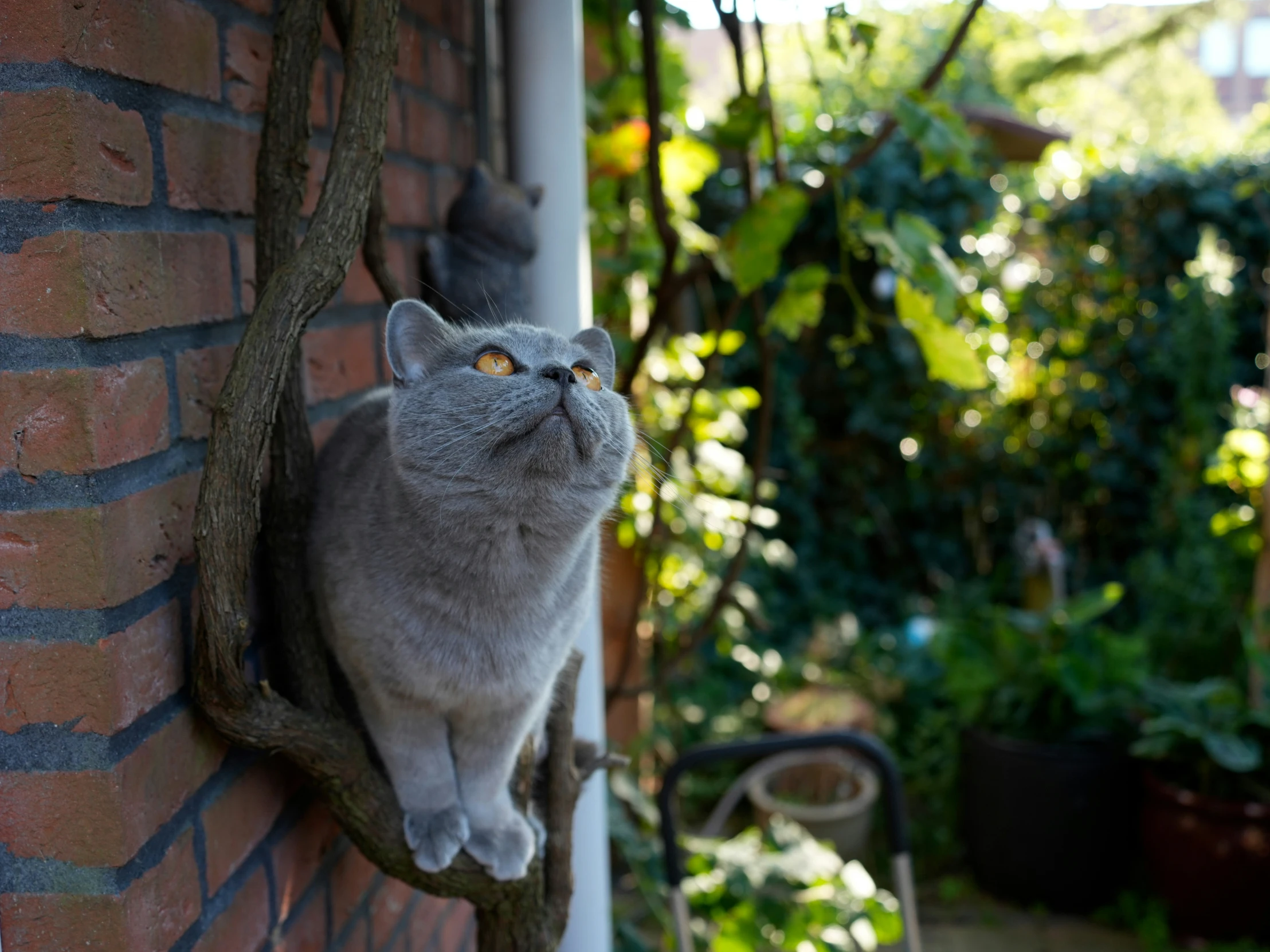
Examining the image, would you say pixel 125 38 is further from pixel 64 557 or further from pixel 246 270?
pixel 64 557

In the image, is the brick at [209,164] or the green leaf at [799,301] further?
the green leaf at [799,301]

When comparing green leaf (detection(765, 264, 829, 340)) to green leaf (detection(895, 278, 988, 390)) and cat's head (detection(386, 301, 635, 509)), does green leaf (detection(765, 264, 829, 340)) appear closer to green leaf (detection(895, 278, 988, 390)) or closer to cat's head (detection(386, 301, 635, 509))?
green leaf (detection(895, 278, 988, 390))

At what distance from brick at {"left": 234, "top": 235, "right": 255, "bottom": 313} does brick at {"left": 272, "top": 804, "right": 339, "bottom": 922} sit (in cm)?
62

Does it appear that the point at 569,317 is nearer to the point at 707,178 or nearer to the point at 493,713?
the point at 493,713

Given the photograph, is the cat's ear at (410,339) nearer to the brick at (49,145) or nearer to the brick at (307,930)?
the brick at (49,145)

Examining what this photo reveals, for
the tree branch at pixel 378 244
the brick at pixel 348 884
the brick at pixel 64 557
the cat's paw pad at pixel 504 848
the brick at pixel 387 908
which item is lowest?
the brick at pixel 387 908

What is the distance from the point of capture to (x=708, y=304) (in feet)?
12.1

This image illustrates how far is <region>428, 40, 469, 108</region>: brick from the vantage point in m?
1.65

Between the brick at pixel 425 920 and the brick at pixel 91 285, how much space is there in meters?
1.08

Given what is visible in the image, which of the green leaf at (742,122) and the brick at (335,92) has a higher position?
the green leaf at (742,122)

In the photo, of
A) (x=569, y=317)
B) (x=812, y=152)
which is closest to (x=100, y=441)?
(x=569, y=317)

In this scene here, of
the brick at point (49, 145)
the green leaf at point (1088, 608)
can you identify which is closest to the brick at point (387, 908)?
the brick at point (49, 145)

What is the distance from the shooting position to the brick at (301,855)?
115 cm

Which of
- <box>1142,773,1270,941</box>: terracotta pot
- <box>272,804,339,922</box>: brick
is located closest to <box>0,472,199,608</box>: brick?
<box>272,804,339,922</box>: brick
